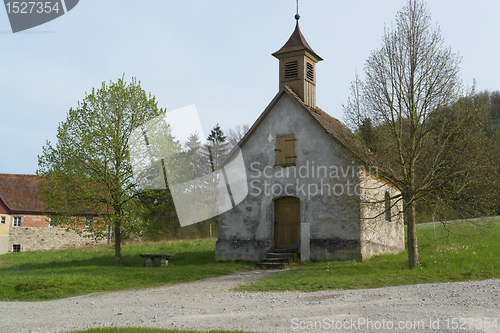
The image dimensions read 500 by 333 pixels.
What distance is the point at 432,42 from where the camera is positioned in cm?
1258

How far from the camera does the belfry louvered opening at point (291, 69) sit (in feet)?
62.1

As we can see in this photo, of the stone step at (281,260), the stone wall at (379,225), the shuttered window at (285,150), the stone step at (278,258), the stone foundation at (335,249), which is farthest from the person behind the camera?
the shuttered window at (285,150)

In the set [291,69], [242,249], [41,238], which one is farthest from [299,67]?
[41,238]

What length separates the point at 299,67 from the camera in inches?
743

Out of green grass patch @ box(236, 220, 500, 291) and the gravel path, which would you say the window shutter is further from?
the gravel path

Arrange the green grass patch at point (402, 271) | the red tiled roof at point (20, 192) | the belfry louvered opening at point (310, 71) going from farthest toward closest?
the red tiled roof at point (20, 192) < the belfry louvered opening at point (310, 71) < the green grass patch at point (402, 271)

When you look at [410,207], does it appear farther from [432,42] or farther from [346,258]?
[432,42]

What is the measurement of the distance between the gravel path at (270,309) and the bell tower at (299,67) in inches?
422

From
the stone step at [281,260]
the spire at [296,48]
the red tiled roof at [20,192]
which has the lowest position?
the stone step at [281,260]

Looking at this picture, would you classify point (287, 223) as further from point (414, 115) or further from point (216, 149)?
point (216, 149)

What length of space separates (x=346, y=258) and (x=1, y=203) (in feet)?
87.3

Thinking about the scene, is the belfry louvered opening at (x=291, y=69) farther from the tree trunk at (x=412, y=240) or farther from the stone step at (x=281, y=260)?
the tree trunk at (x=412, y=240)

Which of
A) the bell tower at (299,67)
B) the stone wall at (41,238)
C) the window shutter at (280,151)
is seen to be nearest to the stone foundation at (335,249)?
the window shutter at (280,151)

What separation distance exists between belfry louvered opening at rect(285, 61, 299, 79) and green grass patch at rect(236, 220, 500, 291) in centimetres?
843
